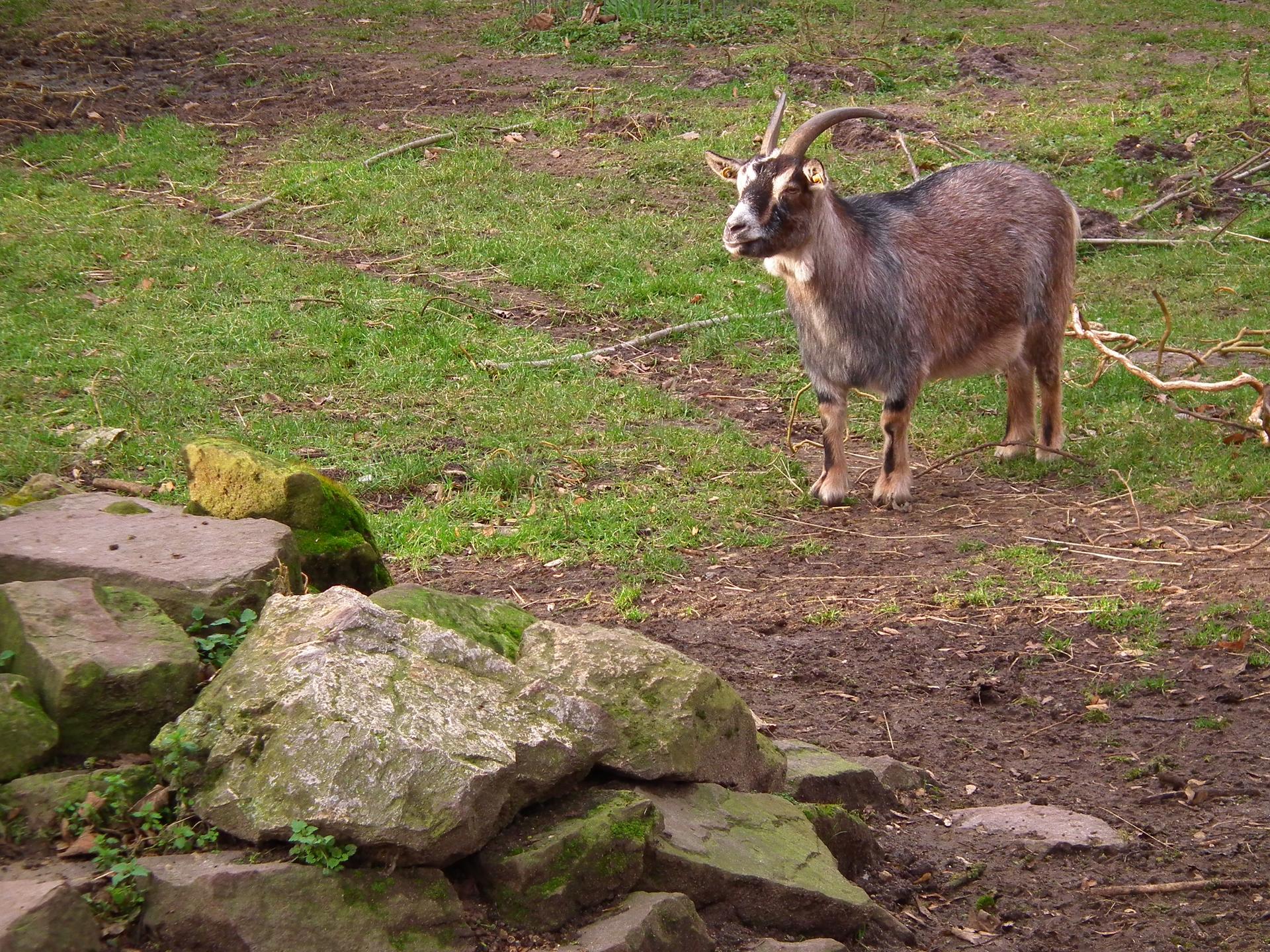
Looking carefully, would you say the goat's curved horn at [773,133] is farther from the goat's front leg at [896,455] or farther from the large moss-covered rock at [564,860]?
the large moss-covered rock at [564,860]

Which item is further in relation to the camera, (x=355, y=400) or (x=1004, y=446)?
(x=355, y=400)

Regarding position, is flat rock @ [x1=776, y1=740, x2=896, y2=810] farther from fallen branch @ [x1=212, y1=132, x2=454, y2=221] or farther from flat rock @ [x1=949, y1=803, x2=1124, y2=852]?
fallen branch @ [x1=212, y1=132, x2=454, y2=221]

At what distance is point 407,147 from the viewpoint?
13.0 m

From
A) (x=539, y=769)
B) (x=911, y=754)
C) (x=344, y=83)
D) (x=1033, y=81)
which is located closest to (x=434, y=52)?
(x=344, y=83)

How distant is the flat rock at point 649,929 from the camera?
301cm

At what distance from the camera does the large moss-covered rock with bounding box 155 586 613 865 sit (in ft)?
9.87

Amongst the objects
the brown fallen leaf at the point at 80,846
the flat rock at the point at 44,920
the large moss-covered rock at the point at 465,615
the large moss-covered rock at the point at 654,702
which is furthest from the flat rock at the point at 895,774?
the flat rock at the point at 44,920

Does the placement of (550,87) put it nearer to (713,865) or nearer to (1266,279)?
(1266,279)

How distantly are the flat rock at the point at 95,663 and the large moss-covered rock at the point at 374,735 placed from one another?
15 cm

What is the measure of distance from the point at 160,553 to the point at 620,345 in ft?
18.7

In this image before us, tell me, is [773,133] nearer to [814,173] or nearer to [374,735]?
[814,173]

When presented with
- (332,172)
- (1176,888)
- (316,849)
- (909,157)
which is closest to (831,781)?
(1176,888)

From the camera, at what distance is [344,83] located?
15172 mm

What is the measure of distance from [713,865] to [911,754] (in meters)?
1.76
